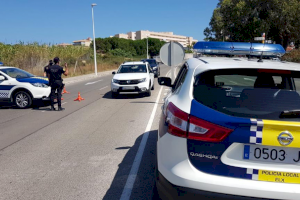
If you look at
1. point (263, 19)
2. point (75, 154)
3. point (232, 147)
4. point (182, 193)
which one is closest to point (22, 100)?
point (75, 154)

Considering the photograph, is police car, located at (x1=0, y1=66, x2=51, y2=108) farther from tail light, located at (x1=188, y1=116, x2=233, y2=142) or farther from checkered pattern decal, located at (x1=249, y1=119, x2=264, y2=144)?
checkered pattern decal, located at (x1=249, y1=119, x2=264, y2=144)

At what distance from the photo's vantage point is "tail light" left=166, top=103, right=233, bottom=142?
7.82 feet

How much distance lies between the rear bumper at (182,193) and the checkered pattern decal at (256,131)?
0.46m

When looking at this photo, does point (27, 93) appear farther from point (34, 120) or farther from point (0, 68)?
point (34, 120)

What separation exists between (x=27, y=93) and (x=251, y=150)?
422 inches

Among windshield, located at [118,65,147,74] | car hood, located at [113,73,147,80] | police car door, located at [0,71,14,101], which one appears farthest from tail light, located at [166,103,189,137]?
windshield, located at [118,65,147,74]

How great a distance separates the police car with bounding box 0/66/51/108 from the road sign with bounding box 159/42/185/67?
4.79 metres

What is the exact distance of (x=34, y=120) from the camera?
918cm

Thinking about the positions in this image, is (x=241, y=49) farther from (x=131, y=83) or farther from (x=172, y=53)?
(x=131, y=83)

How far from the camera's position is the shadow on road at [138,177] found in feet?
12.6

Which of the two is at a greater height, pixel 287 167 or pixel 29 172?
pixel 287 167

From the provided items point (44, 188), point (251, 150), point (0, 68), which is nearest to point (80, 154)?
point (44, 188)

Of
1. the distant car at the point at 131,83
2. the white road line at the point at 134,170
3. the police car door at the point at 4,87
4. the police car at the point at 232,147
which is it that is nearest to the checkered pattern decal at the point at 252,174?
the police car at the point at 232,147

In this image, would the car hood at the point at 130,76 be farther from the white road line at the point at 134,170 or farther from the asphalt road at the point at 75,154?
the white road line at the point at 134,170
